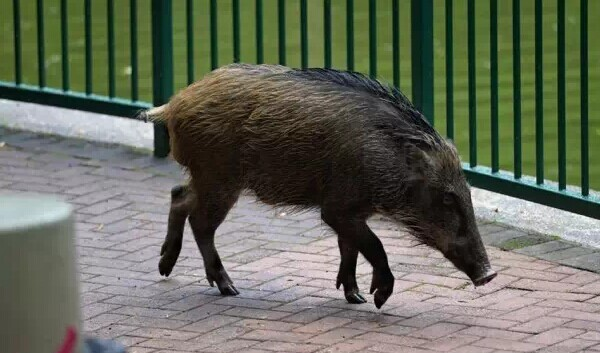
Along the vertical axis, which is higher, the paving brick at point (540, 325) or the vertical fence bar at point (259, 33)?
the vertical fence bar at point (259, 33)

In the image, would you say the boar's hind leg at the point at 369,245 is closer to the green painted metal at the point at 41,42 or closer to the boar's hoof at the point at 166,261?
the boar's hoof at the point at 166,261

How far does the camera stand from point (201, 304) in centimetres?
655

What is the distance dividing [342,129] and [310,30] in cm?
810

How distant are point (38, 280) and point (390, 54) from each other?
30.6 feet

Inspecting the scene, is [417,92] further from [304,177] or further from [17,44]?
[17,44]

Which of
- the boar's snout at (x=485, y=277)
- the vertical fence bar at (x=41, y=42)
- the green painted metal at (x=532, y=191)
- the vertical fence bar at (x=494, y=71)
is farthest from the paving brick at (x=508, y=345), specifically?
the vertical fence bar at (x=41, y=42)

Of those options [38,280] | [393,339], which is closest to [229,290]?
[393,339]

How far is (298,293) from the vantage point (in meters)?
6.67

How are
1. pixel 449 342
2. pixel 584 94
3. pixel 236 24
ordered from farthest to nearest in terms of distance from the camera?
pixel 236 24 → pixel 584 94 → pixel 449 342

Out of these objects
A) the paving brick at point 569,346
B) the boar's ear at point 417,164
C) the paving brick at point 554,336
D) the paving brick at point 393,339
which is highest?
the boar's ear at point 417,164

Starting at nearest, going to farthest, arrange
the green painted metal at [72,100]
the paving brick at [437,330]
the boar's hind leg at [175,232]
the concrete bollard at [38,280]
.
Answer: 1. the concrete bollard at [38,280]
2. the paving brick at [437,330]
3. the boar's hind leg at [175,232]
4. the green painted metal at [72,100]

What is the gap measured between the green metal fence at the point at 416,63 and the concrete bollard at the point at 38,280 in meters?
4.28

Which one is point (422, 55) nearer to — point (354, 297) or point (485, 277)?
point (354, 297)

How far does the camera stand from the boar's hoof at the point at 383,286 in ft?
20.5
